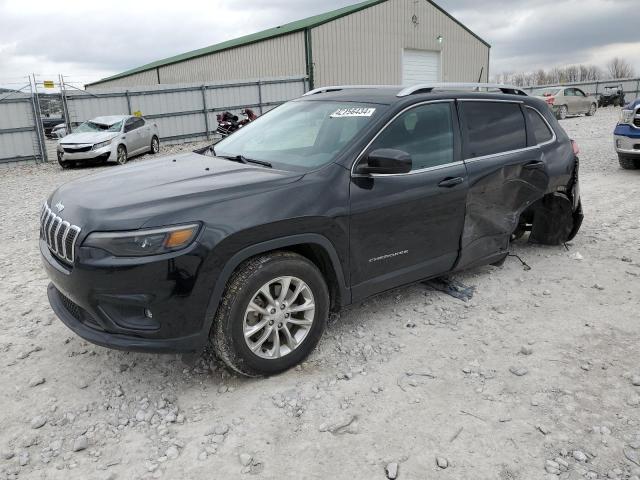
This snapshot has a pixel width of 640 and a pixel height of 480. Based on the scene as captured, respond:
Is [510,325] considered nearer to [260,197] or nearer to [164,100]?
[260,197]

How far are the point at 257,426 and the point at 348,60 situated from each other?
24797 mm

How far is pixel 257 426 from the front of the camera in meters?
2.79

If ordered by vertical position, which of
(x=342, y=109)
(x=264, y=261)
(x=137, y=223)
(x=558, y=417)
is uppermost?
(x=342, y=109)

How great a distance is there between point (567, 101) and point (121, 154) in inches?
785

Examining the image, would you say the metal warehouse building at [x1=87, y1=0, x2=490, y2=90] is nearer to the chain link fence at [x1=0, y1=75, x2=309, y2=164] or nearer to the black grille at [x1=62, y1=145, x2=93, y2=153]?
the chain link fence at [x1=0, y1=75, x2=309, y2=164]

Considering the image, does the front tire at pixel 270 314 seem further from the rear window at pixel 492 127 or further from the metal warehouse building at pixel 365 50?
the metal warehouse building at pixel 365 50

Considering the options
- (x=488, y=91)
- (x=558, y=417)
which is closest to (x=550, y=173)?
(x=488, y=91)

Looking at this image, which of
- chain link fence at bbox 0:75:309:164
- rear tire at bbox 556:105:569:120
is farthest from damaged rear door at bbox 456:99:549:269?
rear tire at bbox 556:105:569:120

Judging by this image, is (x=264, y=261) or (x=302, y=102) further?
(x=302, y=102)

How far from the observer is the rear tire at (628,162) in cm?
1011

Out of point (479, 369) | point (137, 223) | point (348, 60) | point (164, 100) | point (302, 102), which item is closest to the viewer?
point (137, 223)

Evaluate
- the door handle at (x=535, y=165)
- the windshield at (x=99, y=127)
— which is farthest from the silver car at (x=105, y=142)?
the door handle at (x=535, y=165)

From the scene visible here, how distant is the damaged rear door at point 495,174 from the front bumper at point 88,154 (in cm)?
1264

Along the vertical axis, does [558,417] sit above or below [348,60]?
below
